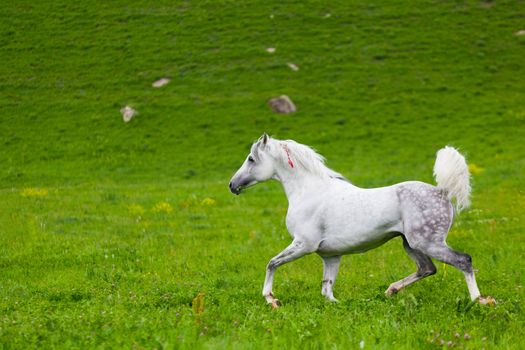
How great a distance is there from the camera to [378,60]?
157 ft

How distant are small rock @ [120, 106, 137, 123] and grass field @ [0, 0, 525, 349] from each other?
52 cm

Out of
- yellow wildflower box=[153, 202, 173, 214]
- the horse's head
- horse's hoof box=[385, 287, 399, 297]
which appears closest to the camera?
horse's hoof box=[385, 287, 399, 297]

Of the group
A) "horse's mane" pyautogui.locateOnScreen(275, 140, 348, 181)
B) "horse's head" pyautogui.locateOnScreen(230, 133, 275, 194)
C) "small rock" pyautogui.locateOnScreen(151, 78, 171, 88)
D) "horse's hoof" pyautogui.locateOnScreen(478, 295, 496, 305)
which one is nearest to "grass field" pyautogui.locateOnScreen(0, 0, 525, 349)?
"horse's hoof" pyautogui.locateOnScreen(478, 295, 496, 305)

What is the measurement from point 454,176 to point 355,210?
5.16ft

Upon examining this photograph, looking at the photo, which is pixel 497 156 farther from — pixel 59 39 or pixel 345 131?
pixel 59 39

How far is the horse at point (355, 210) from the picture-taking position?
29.1ft

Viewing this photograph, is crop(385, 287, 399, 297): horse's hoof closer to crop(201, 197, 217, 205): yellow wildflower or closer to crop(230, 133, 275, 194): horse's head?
crop(230, 133, 275, 194): horse's head

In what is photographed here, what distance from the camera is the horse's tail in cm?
893

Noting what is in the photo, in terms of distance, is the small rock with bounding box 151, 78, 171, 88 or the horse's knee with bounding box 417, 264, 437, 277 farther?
the small rock with bounding box 151, 78, 171, 88

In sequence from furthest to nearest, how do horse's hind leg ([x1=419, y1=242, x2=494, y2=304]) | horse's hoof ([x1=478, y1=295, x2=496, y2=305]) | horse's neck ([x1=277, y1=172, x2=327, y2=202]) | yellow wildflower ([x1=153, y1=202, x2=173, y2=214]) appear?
yellow wildflower ([x1=153, y1=202, x2=173, y2=214]) < horse's neck ([x1=277, y1=172, x2=327, y2=202]) < horse's hind leg ([x1=419, y1=242, x2=494, y2=304]) < horse's hoof ([x1=478, y1=295, x2=496, y2=305])

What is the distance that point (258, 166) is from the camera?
404 inches

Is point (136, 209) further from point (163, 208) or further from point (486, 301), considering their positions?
point (486, 301)

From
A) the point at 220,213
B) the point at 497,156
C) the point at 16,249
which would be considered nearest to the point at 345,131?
the point at 497,156

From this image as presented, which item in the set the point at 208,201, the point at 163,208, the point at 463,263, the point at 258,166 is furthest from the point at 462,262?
the point at 208,201
